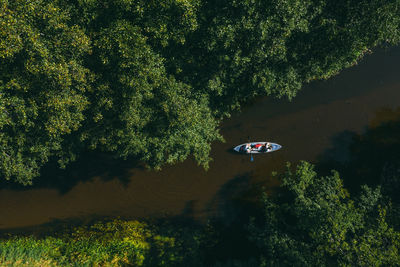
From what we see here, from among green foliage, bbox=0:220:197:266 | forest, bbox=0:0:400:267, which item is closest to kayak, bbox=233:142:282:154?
forest, bbox=0:0:400:267

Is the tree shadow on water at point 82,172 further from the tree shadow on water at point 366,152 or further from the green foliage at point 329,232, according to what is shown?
the tree shadow on water at point 366,152

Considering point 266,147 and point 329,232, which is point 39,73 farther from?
point 329,232

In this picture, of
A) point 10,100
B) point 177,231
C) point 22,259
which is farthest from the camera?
point 177,231

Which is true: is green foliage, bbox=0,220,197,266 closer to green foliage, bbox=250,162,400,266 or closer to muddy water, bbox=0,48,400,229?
muddy water, bbox=0,48,400,229

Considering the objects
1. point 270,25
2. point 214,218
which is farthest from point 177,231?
point 270,25

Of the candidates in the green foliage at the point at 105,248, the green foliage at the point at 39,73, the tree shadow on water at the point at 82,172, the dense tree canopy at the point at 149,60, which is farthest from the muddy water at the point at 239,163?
the green foliage at the point at 39,73

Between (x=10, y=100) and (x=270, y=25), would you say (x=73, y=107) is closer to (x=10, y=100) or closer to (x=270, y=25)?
(x=10, y=100)

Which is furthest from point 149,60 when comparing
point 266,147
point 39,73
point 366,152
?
point 366,152

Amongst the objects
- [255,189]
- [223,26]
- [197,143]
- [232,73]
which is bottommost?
[255,189]
